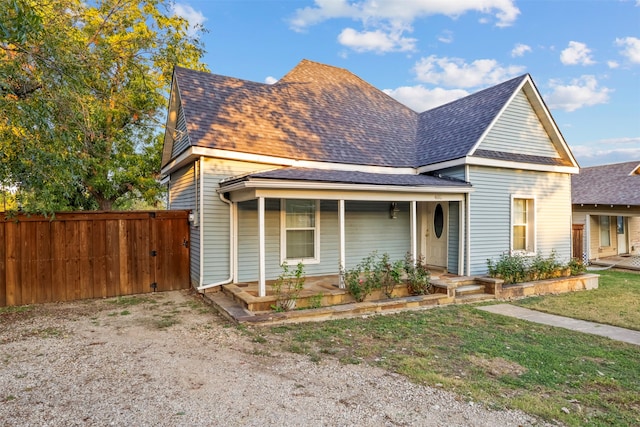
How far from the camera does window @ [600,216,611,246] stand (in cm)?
1830

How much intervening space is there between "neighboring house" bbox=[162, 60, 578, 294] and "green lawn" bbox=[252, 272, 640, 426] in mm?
1982

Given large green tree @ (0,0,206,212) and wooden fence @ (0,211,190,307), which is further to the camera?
wooden fence @ (0,211,190,307)

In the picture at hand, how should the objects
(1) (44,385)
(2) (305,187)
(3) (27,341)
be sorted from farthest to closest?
(2) (305,187) < (3) (27,341) < (1) (44,385)

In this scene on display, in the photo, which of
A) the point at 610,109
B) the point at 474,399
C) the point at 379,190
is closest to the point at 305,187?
A: the point at 379,190

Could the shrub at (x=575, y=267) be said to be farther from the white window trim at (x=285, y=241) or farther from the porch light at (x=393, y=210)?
the white window trim at (x=285, y=241)

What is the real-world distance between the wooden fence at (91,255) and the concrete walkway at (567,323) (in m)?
7.31

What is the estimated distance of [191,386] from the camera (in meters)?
3.97

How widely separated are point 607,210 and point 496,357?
51.6 ft

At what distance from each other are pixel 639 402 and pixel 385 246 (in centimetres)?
709

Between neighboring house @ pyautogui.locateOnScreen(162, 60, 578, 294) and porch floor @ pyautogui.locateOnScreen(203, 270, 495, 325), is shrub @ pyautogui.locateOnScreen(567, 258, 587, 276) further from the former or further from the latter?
porch floor @ pyautogui.locateOnScreen(203, 270, 495, 325)

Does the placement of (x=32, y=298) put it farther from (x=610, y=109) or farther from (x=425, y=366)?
(x=610, y=109)

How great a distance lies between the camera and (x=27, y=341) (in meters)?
5.42

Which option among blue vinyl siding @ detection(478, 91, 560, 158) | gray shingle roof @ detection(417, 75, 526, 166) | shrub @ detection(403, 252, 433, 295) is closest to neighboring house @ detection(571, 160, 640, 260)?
blue vinyl siding @ detection(478, 91, 560, 158)

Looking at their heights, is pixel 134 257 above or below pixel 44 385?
above
